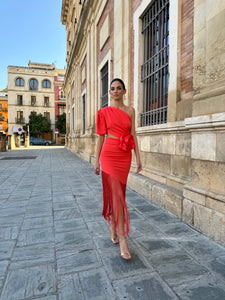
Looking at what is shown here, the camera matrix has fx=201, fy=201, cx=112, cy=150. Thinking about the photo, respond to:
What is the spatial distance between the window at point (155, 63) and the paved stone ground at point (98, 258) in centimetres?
234

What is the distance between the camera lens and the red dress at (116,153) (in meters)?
2.23

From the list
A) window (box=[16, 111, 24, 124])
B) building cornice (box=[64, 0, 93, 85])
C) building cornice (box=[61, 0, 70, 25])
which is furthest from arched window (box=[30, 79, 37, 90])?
building cornice (box=[64, 0, 93, 85])

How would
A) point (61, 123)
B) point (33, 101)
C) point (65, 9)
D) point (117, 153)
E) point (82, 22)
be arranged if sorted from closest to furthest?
point (117, 153) → point (82, 22) → point (65, 9) → point (61, 123) → point (33, 101)

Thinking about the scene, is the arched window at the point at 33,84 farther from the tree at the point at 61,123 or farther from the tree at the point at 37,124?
the tree at the point at 61,123

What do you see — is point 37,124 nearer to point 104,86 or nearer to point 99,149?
point 104,86

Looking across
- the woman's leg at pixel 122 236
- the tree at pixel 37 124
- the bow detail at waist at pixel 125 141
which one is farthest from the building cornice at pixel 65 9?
the woman's leg at pixel 122 236

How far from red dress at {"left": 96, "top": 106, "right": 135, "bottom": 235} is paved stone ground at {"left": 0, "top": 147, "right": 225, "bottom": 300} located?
1.37 ft

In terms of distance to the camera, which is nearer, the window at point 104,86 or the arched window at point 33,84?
the window at point 104,86

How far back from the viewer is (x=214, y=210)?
246cm

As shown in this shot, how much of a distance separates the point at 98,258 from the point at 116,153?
44.2 inches

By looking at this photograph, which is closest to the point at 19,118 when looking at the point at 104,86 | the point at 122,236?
the point at 104,86

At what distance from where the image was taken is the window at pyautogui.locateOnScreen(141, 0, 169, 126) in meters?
4.36

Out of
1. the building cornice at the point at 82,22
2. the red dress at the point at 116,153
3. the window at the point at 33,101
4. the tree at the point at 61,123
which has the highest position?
the window at the point at 33,101

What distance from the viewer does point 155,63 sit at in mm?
4723
